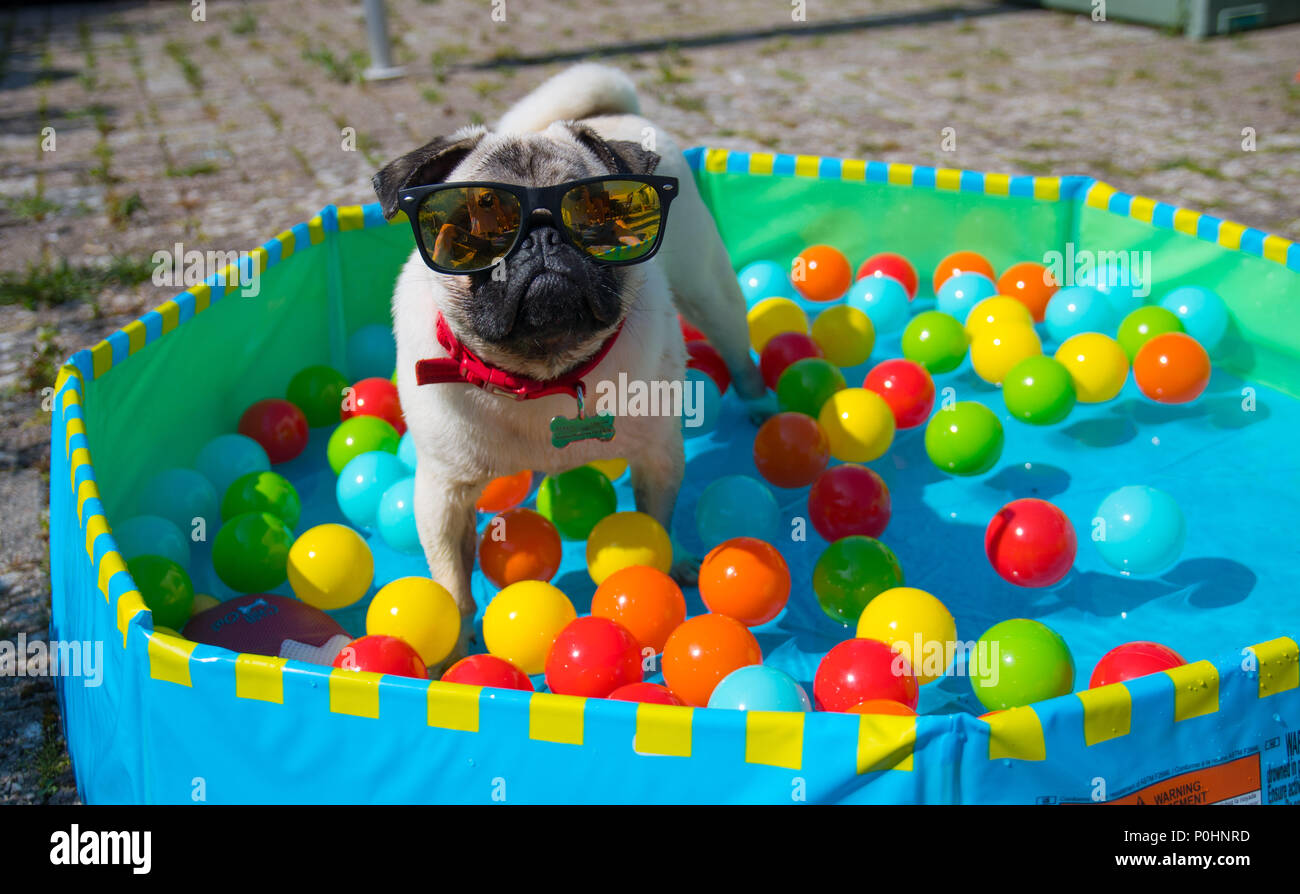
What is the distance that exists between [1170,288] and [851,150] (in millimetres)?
3228

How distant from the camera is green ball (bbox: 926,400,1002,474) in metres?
3.94

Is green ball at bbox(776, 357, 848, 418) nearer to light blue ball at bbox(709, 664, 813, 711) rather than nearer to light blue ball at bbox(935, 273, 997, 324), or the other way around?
light blue ball at bbox(935, 273, 997, 324)

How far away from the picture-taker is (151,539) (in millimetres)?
3545

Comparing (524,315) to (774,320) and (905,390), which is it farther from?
(774,320)

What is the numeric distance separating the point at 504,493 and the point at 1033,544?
1794 mm

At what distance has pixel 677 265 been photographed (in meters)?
4.04

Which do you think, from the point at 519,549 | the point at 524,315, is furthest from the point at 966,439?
the point at 524,315

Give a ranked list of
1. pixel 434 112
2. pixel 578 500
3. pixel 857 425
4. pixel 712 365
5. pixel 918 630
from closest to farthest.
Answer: pixel 918 630 → pixel 578 500 → pixel 857 425 → pixel 712 365 → pixel 434 112

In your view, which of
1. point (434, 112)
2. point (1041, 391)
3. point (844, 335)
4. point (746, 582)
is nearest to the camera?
point (746, 582)

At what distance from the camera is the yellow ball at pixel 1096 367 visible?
436cm

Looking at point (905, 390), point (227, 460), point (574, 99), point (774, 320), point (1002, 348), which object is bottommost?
point (227, 460)
